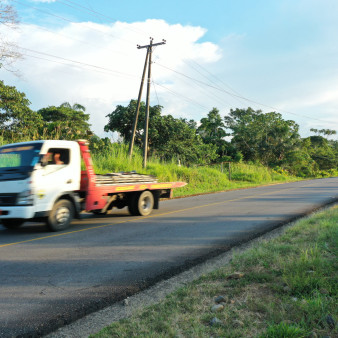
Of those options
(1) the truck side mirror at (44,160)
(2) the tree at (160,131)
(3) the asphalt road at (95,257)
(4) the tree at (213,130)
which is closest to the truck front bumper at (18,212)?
(3) the asphalt road at (95,257)

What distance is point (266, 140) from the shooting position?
1729 inches

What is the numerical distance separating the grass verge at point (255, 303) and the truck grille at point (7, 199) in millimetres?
4716

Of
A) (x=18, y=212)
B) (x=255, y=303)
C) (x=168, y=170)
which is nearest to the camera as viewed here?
(x=255, y=303)

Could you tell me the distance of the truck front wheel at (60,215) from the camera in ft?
25.3

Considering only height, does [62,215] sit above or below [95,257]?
above

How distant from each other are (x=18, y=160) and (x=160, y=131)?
67.9ft

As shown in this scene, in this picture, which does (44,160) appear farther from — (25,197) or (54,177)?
(25,197)

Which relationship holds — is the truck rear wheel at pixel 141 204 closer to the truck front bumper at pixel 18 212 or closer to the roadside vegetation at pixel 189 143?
the truck front bumper at pixel 18 212

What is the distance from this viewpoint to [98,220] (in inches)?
381

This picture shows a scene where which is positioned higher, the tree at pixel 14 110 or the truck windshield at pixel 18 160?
the tree at pixel 14 110

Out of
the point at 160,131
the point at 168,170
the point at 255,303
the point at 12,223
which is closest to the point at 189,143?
the point at 160,131

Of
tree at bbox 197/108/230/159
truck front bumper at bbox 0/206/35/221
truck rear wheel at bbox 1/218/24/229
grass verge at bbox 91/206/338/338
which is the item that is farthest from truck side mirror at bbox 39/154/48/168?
tree at bbox 197/108/230/159

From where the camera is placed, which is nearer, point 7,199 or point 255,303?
point 255,303

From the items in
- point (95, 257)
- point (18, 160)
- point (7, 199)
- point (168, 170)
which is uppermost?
point (18, 160)
